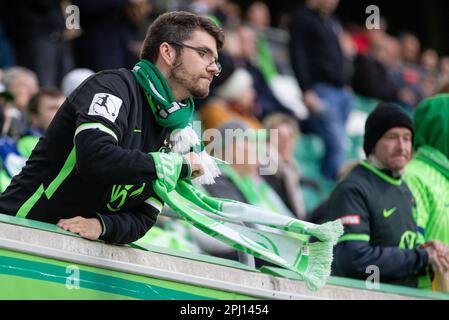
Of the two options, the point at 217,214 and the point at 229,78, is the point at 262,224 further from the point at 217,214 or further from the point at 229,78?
the point at 229,78

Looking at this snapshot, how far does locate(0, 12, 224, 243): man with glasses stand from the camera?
4.32m

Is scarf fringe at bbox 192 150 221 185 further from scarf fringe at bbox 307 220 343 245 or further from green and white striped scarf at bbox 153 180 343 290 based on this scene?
scarf fringe at bbox 307 220 343 245

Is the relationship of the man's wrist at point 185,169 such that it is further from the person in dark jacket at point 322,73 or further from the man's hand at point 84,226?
the person in dark jacket at point 322,73

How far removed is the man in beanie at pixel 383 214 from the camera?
5816 mm

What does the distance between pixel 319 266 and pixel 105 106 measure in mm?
1255

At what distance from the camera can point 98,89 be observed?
4465mm

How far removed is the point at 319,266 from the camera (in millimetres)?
4875

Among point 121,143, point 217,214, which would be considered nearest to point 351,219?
point 217,214

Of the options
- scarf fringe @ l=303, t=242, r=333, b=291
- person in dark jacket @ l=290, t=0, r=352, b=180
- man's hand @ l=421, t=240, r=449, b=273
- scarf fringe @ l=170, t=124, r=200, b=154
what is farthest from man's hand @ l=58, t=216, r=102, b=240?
person in dark jacket @ l=290, t=0, r=352, b=180

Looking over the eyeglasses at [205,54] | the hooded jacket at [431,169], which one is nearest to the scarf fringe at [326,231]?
the eyeglasses at [205,54]
